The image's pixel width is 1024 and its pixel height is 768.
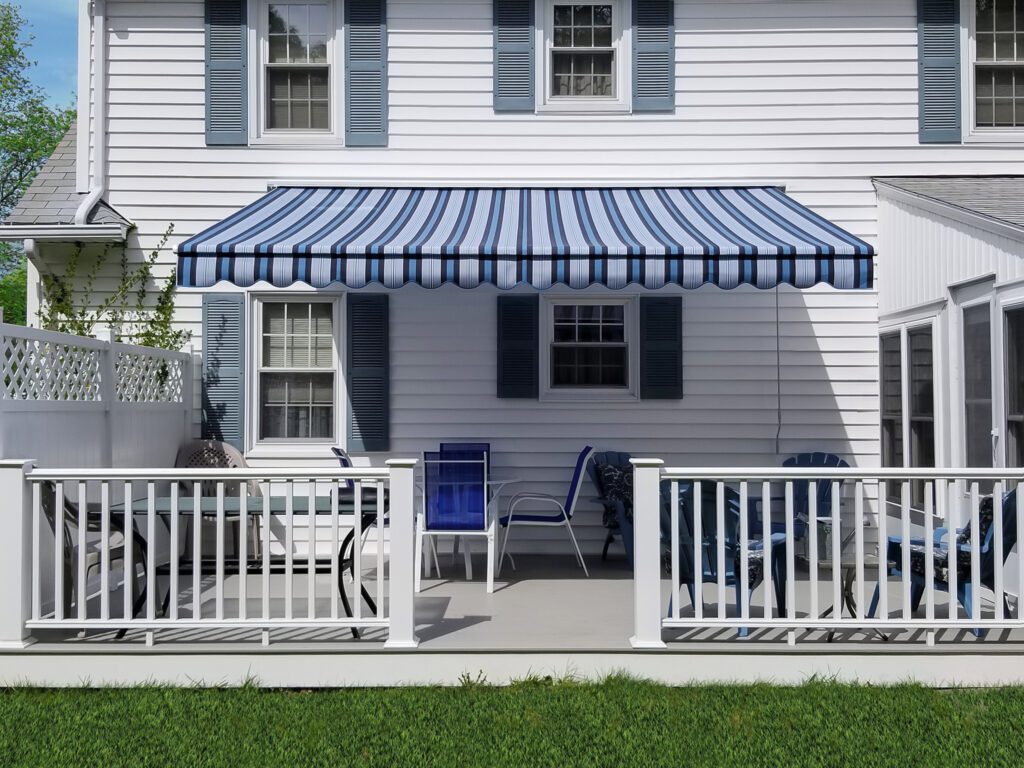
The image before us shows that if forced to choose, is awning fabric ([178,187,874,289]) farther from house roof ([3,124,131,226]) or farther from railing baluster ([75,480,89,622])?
house roof ([3,124,131,226])

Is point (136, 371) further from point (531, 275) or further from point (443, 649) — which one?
point (443, 649)

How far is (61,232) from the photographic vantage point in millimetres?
9328

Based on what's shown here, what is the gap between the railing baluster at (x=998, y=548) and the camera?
5.73 meters

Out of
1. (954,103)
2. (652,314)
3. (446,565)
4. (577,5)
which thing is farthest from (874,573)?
(577,5)

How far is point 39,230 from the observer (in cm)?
930

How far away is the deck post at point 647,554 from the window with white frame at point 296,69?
5.84 metres

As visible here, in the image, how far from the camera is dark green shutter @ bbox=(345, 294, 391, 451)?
959 centimetres

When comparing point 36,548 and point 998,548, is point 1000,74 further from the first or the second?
point 36,548

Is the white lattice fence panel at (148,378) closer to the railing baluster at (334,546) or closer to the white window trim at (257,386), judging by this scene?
the white window trim at (257,386)

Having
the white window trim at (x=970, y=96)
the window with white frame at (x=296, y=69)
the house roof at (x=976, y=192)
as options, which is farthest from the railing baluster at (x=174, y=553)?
the white window trim at (x=970, y=96)

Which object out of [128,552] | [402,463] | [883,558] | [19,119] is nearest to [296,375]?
[128,552]

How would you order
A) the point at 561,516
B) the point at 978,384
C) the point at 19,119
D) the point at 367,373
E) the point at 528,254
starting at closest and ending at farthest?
1. the point at 528,254
2. the point at 978,384
3. the point at 561,516
4. the point at 367,373
5. the point at 19,119

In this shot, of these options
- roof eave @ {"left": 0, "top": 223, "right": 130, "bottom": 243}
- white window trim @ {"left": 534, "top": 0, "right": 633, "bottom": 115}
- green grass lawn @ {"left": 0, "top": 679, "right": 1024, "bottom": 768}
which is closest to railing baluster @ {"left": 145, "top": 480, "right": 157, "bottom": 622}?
green grass lawn @ {"left": 0, "top": 679, "right": 1024, "bottom": 768}

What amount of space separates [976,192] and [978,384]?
210 cm
